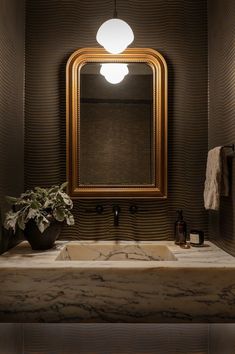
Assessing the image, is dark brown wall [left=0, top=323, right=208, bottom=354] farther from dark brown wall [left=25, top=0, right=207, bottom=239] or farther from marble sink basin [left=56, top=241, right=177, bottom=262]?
dark brown wall [left=25, top=0, right=207, bottom=239]

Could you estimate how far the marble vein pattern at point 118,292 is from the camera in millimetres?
1524

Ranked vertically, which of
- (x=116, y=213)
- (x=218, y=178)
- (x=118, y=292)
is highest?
(x=218, y=178)

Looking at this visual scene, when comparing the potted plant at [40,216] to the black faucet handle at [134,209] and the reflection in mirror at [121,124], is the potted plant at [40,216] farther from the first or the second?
the black faucet handle at [134,209]

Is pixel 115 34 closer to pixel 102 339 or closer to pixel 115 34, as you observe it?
pixel 115 34

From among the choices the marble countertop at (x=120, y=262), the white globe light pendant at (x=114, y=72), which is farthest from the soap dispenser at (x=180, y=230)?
the white globe light pendant at (x=114, y=72)

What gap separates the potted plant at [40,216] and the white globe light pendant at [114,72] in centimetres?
76

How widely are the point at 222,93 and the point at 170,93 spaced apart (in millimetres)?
352

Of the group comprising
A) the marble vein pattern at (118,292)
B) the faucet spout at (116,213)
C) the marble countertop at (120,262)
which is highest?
the faucet spout at (116,213)

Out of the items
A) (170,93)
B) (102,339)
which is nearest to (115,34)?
(170,93)

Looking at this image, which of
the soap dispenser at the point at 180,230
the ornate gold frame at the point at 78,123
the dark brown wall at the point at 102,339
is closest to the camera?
the dark brown wall at the point at 102,339

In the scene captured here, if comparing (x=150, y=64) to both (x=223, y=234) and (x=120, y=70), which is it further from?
(x=223, y=234)

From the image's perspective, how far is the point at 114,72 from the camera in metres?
2.11

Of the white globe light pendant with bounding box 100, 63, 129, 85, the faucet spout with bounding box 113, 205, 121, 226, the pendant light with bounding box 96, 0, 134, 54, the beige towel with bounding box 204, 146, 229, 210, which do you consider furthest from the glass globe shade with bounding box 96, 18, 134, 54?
the faucet spout with bounding box 113, 205, 121, 226

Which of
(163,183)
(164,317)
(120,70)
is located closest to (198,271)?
(164,317)
